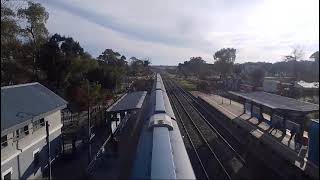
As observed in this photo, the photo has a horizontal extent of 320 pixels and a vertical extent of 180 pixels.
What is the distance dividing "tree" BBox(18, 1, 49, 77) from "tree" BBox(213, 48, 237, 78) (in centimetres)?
7260

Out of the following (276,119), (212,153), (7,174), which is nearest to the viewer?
(7,174)

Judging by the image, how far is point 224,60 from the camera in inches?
4269

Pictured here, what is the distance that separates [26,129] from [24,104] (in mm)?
1348

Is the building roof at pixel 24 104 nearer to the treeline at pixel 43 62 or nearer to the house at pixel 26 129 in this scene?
the house at pixel 26 129

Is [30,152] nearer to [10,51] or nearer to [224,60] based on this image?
[10,51]

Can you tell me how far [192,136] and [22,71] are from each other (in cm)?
1574

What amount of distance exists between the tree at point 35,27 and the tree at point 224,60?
72.6 m

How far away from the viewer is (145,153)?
501 inches

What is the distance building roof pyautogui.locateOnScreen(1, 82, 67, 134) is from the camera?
1520cm

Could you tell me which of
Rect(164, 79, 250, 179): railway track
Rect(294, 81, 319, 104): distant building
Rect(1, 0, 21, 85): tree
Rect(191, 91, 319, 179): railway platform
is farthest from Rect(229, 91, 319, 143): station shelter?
Rect(1, 0, 21, 85): tree

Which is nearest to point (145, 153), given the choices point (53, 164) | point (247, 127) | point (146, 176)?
point (146, 176)

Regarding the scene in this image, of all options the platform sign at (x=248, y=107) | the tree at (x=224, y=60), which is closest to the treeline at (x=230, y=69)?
the tree at (x=224, y=60)

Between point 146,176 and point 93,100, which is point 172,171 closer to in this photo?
point 146,176

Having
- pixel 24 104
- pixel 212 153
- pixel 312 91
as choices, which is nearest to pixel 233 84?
pixel 212 153
